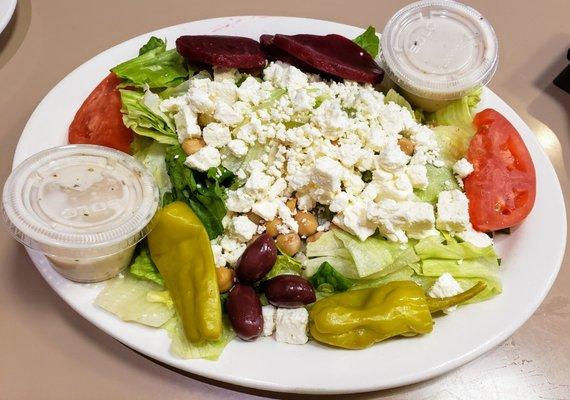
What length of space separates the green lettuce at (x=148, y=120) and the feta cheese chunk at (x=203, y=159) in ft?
0.57

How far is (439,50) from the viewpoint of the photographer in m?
2.54

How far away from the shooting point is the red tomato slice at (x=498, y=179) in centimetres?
226

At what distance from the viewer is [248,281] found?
2.06 metres

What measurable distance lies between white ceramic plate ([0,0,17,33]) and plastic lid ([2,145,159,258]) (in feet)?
3.70

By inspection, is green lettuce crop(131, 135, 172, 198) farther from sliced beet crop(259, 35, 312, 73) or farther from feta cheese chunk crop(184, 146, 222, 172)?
sliced beet crop(259, 35, 312, 73)

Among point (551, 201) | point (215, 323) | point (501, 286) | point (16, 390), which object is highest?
point (551, 201)

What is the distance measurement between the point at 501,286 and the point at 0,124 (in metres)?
2.14

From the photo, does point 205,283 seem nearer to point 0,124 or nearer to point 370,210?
point 370,210

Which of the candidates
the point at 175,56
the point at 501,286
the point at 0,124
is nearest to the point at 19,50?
the point at 0,124

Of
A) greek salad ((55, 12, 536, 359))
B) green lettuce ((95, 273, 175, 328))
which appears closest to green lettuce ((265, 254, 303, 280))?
greek salad ((55, 12, 536, 359))

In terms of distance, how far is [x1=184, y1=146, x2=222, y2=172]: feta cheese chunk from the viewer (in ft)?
7.23

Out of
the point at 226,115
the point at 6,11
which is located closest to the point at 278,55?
the point at 226,115

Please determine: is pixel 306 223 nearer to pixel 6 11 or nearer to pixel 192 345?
pixel 192 345

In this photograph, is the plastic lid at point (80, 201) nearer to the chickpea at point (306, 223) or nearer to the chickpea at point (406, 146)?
the chickpea at point (306, 223)
